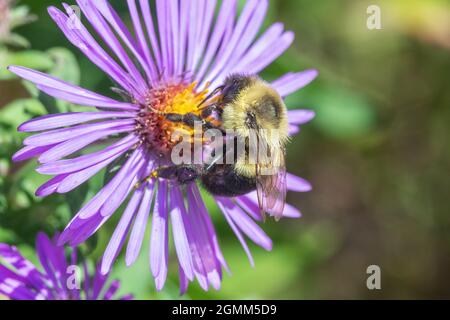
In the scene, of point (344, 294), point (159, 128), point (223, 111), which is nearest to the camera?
point (223, 111)

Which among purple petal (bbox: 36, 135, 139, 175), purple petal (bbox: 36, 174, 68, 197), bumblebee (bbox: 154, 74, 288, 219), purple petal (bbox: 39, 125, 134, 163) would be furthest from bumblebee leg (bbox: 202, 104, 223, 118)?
purple petal (bbox: 36, 174, 68, 197)

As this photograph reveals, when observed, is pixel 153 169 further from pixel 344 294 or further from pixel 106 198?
pixel 344 294

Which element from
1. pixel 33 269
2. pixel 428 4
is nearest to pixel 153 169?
pixel 33 269

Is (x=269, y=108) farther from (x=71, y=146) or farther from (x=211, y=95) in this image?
(x=71, y=146)

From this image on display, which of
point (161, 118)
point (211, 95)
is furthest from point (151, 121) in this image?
point (211, 95)

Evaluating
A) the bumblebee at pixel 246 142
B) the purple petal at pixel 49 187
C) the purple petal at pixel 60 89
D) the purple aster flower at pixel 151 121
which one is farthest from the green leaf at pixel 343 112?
the purple petal at pixel 49 187

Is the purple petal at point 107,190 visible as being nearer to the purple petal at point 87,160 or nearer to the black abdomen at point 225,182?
the purple petal at point 87,160
